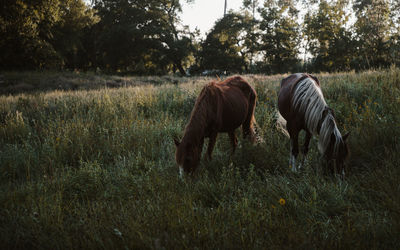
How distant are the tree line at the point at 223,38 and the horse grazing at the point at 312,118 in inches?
986

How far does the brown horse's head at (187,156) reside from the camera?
326 centimetres

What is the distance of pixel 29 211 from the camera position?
288 cm

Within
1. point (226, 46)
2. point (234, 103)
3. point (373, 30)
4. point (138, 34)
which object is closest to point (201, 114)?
point (234, 103)

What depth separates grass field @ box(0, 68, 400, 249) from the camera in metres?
2.10

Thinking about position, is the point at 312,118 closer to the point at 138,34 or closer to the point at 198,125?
the point at 198,125

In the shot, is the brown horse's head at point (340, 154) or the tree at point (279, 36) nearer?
the brown horse's head at point (340, 154)

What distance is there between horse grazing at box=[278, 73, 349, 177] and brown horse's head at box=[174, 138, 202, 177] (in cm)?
175

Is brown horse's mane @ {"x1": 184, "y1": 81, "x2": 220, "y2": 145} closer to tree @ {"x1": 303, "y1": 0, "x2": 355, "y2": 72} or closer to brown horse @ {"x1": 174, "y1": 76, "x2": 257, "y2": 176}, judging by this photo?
brown horse @ {"x1": 174, "y1": 76, "x2": 257, "y2": 176}

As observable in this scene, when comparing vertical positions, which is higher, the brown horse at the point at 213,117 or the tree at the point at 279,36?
the tree at the point at 279,36

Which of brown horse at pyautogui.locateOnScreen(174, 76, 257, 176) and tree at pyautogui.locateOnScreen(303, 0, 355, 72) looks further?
tree at pyautogui.locateOnScreen(303, 0, 355, 72)

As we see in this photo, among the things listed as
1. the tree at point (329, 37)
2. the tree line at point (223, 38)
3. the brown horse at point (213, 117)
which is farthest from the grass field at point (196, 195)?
the tree at point (329, 37)

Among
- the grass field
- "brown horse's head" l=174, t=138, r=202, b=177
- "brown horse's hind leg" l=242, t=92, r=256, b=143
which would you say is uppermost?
"brown horse's hind leg" l=242, t=92, r=256, b=143

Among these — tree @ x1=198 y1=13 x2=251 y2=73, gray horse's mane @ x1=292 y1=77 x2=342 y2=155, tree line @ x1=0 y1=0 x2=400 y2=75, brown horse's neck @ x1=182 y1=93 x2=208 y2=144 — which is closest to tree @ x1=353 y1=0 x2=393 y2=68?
tree line @ x1=0 y1=0 x2=400 y2=75

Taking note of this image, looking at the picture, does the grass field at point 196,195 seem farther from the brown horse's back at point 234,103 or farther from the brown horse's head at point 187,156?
the brown horse's back at point 234,103
